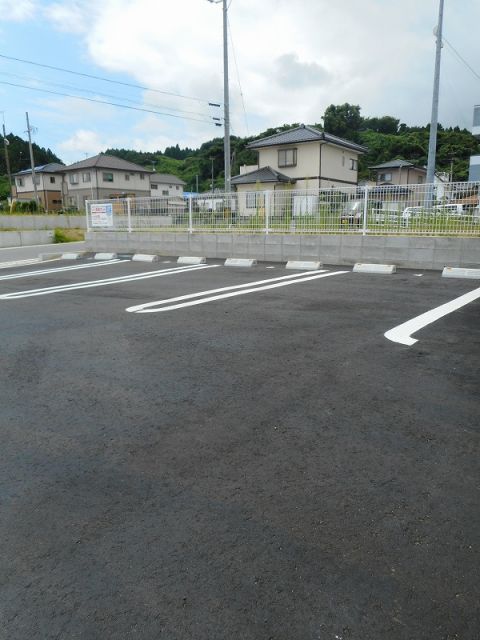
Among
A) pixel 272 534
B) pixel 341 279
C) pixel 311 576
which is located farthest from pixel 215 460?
pixel 341 279

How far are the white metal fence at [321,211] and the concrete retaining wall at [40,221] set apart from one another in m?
11.9

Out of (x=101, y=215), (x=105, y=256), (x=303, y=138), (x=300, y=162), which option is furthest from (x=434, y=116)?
(x=300, y=162)

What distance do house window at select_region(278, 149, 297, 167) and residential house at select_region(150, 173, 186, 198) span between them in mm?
26812

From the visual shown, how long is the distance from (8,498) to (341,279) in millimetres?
7537

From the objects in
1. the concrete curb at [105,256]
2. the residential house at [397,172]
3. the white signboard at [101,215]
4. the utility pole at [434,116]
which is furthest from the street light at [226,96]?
the residential house at [397,172]

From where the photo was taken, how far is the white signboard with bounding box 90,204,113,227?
48.0ft

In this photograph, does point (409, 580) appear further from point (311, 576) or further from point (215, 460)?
point (215, 460)

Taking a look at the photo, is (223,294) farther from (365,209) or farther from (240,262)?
(365,209)

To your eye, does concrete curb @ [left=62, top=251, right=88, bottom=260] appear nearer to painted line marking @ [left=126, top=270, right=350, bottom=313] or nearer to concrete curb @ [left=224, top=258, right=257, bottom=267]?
concrete curb @ [left=224, top=258, right=257, bottom=267]

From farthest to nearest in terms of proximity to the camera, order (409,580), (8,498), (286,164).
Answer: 1. (286,164)
2. (8,498)
3. (409,580)

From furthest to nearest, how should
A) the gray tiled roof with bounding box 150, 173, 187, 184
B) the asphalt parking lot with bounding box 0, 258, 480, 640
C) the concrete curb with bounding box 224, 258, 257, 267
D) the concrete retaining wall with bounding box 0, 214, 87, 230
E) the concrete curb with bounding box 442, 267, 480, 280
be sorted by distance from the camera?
1. the gray tiled roof with bounding box 150, 173, 187, 184
2. the concrete retaining wall with bounding box 0, 214, 87, 230
3. the concrete curb with bounding box 224, 258, 257, 267
4. the concrete curb with bounding box 442, 267, 480, 280
5. the asphalt parking lot with bounding box 0, 258, 480, 640

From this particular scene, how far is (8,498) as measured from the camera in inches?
83.8

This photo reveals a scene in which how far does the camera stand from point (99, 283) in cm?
898

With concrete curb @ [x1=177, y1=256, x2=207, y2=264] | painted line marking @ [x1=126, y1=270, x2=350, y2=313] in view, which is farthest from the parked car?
concrete curb @ [x1=177, y1=256, x2=207, y2=264]
